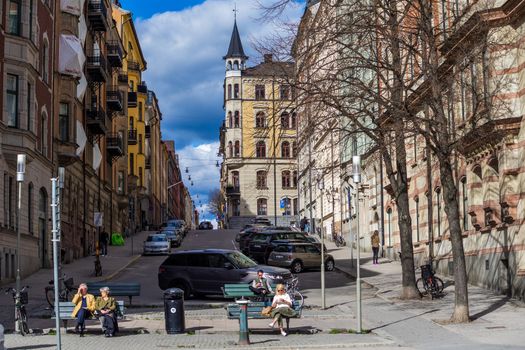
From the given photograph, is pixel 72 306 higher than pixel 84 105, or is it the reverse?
pixel 84 105

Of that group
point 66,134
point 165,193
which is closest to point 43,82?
point 66,134

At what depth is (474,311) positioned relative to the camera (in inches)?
856

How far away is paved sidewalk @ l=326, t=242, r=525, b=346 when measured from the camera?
1781 cm

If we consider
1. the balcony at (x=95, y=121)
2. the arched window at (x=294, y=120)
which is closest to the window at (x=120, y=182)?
the balcony at (x=95, y=121)

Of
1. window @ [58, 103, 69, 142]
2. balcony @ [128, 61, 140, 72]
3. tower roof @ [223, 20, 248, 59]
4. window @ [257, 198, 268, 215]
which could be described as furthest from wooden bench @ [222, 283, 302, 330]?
tower roof @ [223, 20, 248, 59]

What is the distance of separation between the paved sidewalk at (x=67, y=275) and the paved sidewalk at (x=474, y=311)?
946cm

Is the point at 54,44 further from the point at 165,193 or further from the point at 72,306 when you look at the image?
the point at 165,193

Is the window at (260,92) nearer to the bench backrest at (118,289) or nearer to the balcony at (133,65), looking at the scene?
the bench backrest at (118,289)

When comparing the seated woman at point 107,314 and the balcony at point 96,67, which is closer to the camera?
the seated woman at point 107,314

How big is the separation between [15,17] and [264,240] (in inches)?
730

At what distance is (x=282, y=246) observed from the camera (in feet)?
129

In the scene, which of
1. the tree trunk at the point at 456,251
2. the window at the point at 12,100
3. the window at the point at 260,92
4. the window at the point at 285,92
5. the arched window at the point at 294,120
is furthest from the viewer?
the window at the point at 12,100

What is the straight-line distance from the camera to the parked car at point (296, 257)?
38.7 m

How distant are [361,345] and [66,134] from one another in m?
31.0
